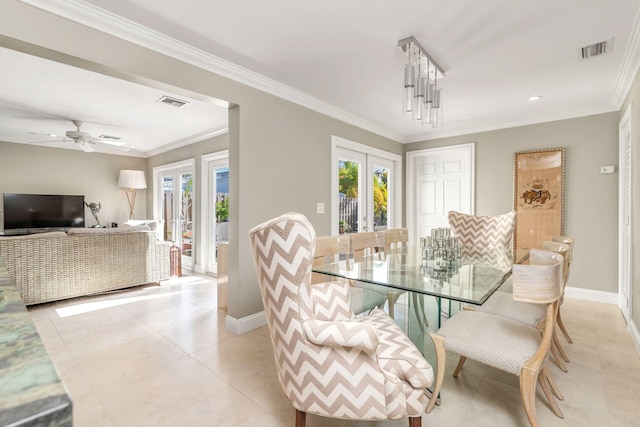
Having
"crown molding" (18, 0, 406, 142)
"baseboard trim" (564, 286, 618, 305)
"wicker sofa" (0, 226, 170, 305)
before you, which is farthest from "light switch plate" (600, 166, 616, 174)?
"wicker sofa" (0, 226, 170, 305)

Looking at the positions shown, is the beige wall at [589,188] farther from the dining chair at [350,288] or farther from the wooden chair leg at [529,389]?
the wooden chair leg at [529,389]

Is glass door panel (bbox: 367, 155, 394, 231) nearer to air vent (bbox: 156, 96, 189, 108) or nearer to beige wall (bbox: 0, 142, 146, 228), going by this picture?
air vent (bbox: 156, 96, 189, 108)

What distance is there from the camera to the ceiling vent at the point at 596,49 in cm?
232

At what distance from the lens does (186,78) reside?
7.93ft

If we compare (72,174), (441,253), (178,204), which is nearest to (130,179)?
(72,174)

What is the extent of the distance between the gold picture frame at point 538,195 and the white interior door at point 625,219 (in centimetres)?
56

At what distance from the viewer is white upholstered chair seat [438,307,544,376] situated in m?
1.49

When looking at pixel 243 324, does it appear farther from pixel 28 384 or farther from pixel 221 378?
pixel 28 384

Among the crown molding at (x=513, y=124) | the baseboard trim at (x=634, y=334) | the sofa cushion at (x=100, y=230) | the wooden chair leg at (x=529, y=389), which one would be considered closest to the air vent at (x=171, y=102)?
the sofa cushion at (x=100, y=230)

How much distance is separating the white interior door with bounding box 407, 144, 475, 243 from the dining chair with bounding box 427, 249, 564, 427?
3.03 metres

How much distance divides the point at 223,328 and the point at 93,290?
7.01 ft

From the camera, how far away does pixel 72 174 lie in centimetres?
602

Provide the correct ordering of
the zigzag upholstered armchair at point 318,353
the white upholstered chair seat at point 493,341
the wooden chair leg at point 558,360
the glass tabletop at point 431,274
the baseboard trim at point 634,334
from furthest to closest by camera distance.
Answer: the baseboard trim at point 634,334, the wooden chair leg at point 558,360, the glass tabletop at point 431,274, the white upholstered chair seat at point 493,341, the zigzag upholstered armchair at point 318,353

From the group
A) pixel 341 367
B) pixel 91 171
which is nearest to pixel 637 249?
pixel 341 367
